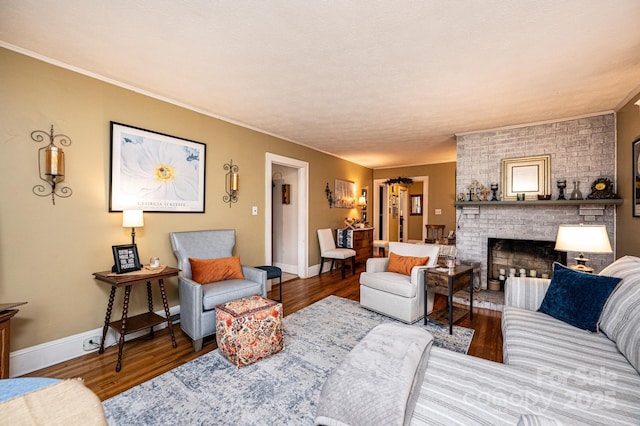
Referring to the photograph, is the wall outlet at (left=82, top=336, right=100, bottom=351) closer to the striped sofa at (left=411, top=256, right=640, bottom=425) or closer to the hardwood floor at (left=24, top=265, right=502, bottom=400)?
the hardwood floor at (left=24, top=265, right=502, bottom=400)

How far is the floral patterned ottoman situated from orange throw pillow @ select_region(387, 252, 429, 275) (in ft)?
5.47

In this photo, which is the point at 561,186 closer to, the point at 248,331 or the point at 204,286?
the point at 248,331

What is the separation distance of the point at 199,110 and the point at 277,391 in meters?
3.10

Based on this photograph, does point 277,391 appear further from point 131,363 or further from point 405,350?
point 131,363

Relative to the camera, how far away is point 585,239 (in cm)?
238

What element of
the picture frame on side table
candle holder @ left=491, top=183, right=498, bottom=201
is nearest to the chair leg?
candle holder @ left=491, top=183, right=498, bottom=201

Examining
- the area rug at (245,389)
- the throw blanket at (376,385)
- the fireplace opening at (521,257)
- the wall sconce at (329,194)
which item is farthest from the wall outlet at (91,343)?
the fireplace opening at (521,257)

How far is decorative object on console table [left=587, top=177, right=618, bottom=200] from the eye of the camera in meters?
3.13

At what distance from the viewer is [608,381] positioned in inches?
51.7

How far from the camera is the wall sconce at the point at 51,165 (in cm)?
212

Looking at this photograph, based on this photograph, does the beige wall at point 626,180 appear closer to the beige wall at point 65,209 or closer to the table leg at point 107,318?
the beige wall at point 65,209

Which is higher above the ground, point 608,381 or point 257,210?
point 257,210

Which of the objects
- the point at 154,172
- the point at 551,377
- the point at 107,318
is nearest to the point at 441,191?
the point at 551,377

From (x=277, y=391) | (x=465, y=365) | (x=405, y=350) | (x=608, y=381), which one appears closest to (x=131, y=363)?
(x=277, y=391)
